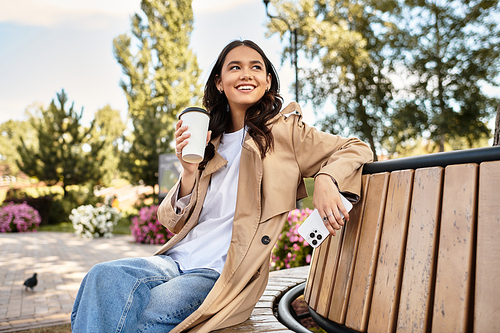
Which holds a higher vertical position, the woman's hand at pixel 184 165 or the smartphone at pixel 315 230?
the woman's hand at pixel 184 165

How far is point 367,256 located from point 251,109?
3.48 ft

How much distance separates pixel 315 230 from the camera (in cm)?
167

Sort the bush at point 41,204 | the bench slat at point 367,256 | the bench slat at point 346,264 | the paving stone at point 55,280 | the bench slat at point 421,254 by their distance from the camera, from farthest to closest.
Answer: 1. the bush at point 41,204
2. the paving stone at point 55,280
3. the bench slat at point 346,264
4. the bench slat at point 367,256
5. the bench slat at point 421,254

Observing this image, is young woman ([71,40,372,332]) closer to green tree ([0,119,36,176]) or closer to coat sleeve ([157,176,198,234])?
coat sleeve ([157,176,198,234])

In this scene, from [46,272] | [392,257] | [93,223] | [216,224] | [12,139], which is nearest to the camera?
[392,257]

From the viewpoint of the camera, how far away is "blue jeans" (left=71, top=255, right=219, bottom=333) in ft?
4.75

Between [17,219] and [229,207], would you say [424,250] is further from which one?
[17,219]

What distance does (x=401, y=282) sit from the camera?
1.41m

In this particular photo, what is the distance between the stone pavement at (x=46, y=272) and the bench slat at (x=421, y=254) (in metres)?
3.98

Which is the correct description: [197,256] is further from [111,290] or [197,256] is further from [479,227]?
[479,227]

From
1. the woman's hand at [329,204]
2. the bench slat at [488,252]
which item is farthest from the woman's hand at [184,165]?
the bench slat at [488,252]

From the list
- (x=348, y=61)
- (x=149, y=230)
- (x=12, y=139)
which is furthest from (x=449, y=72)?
(x=12, y=139)

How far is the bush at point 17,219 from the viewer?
15.6 metres

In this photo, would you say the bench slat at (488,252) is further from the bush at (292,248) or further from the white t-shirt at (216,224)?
the bush at (292,248)
